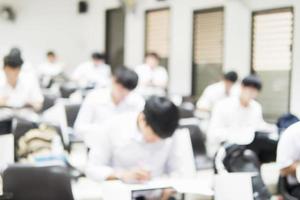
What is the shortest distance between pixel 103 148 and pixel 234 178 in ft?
2.69

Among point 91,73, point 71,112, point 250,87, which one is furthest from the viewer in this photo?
point 91,73

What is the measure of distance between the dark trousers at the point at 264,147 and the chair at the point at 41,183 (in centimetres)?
147

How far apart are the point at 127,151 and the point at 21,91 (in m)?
2.63

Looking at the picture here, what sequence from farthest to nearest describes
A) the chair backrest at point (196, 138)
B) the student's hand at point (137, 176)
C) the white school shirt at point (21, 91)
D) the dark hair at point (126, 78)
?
the white school shirt at point (21, 91) → the chair backrest at point (196, 138) → the dark hair at point (126, 78) → the student's hand at point (137, 176)

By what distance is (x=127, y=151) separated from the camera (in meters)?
2.73

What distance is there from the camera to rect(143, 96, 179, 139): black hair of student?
2.38 metres

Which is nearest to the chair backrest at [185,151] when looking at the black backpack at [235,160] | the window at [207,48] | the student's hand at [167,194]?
the black backpack at [235,160]

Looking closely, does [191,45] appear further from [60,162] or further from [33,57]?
[60,162]

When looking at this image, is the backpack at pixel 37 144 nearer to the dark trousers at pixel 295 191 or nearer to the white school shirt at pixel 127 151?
the white school shirt at pixel 127 151

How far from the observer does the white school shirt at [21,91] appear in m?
4.99

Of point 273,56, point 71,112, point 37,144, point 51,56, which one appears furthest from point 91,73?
point 37,144

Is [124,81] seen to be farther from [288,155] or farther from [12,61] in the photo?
[288,155]

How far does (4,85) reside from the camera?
5.00 m

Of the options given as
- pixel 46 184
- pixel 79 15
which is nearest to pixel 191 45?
pixel 79 15
